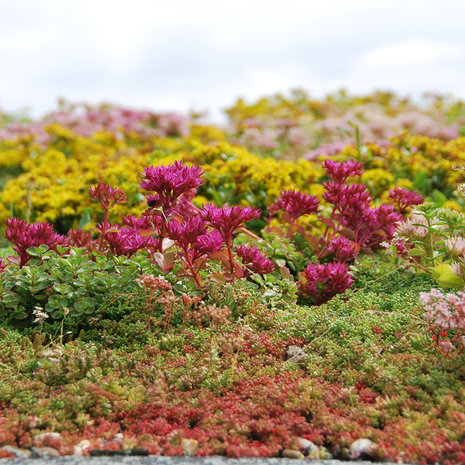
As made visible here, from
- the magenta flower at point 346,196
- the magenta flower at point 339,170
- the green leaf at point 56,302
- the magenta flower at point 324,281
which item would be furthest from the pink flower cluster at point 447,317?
the green leaf at point 56,302

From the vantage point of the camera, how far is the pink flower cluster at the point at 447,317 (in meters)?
2.65

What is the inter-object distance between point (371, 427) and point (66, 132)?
357 inches

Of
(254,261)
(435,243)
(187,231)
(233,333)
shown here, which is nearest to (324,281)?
(254,261)

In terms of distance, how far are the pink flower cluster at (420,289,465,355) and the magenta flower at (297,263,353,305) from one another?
2.89 ft

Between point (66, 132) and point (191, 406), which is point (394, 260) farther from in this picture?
point (66, 132)

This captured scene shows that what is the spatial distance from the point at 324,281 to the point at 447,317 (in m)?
1.19

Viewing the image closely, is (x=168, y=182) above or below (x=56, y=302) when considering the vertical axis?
above

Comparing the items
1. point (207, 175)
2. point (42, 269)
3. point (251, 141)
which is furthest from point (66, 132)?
point (42, 269)

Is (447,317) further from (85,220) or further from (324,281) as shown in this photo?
Result: (85,220)

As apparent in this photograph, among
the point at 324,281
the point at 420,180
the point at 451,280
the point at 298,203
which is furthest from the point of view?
the point at 420,180

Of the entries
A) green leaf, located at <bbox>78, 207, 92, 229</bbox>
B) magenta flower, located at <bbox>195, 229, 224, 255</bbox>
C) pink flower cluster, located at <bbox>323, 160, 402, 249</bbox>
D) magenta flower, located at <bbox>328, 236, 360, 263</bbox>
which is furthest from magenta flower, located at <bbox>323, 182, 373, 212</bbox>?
green leaf, located at <bbox>78, 207, 92, 229</bbox>

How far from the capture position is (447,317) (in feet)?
8.70

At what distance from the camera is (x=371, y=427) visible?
2441 mm

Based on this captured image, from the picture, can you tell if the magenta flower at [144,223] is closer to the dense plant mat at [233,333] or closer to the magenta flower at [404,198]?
the dense plant mat at [233,333]
